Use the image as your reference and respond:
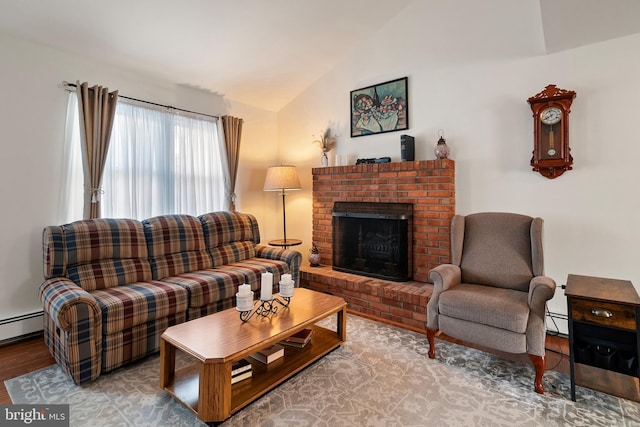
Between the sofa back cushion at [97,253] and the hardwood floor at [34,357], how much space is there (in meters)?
0.57

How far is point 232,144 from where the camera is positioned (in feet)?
13.6

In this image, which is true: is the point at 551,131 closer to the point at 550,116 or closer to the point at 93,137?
the point at 550,116

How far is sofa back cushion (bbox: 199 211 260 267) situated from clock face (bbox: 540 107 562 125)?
3.08 meters

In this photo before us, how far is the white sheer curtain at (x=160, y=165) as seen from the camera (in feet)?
10.5

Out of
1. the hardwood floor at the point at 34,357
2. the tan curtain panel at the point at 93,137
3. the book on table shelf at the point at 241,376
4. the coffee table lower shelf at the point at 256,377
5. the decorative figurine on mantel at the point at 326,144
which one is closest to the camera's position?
the coffee table lower shelf at the point at 256,377

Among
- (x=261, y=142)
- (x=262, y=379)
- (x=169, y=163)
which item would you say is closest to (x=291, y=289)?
(x=262, y=379)

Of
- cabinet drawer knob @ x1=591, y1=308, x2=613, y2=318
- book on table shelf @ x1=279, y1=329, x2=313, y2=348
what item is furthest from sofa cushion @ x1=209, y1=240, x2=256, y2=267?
cabinet drawer knob @ x1=591, y1=308, x2=613, y2=318

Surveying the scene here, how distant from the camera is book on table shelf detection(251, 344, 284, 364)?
2.11m

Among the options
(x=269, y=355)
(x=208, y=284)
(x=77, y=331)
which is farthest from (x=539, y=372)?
(x=77, y=331)

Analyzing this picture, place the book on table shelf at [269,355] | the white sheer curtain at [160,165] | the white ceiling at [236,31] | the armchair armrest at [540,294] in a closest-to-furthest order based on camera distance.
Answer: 1. the armchair armrest at [540,294]
2. the book on table shelf at [269,355]
3. the white ceiling at [236,31]
4. the white sheer curtain at [160,165]

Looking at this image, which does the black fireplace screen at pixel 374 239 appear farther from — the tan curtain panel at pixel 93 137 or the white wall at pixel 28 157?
the white wall at pixel 28 157

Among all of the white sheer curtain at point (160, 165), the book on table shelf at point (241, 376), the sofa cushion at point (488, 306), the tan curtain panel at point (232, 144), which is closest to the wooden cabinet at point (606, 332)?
the sofa cushion at point (488, 306)

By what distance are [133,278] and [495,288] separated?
9.67 ft

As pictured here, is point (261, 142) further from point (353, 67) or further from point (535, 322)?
point (535, 322)
